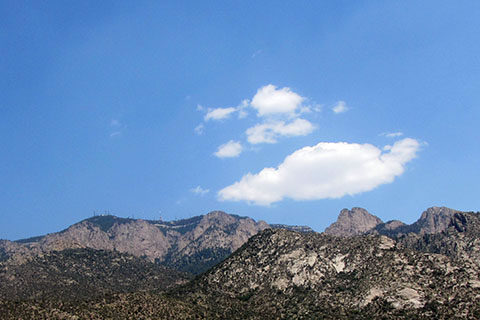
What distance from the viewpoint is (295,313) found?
194m

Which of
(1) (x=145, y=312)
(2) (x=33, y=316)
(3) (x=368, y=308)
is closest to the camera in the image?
(2) (x=33, y=316)

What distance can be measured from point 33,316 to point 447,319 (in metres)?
144

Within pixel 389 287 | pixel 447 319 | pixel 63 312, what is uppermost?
pixel 63 312

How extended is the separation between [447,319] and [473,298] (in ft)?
67.8

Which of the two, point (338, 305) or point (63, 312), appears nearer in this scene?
point (63, 312)

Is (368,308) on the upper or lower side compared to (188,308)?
lower

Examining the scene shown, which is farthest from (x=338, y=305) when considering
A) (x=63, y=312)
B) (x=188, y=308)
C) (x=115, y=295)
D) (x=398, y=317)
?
(x=63, y=312)

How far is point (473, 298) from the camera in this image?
606 feet

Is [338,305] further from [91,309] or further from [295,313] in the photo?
[91,309]

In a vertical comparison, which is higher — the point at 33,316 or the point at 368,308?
the point at 33,316

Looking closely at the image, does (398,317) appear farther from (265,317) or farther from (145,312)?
(145,312)

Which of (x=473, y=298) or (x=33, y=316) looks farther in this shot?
(x=473, y=298)

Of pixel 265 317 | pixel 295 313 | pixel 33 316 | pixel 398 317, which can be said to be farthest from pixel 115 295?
pixel 398 317

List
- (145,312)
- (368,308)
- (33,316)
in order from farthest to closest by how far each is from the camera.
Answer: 1. (368,308)
2. (145,312)
3. (33,316)
